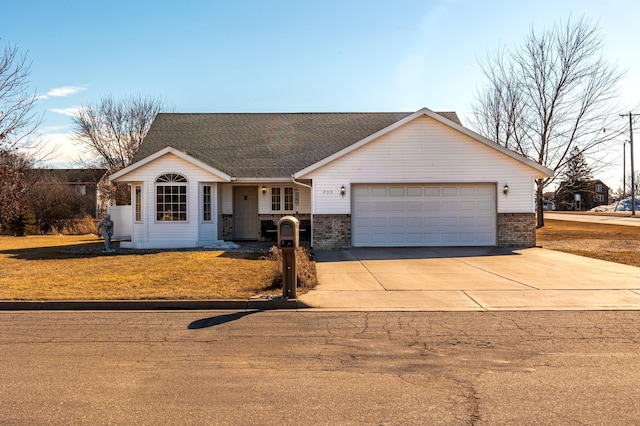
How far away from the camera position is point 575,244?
20.3m

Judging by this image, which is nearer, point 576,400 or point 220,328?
point 576,400

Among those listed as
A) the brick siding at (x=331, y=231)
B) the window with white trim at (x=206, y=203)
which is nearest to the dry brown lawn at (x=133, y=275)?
the window with white trim at (x=206, y=203)

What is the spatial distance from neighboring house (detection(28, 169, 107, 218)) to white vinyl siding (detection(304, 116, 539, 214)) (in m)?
22.8

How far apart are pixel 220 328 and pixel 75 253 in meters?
12.4

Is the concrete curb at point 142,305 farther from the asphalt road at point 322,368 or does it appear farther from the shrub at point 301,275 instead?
the shrub at point 301,275

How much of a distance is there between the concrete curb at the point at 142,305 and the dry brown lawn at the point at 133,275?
0.32m

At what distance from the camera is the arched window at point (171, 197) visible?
18.7 metres

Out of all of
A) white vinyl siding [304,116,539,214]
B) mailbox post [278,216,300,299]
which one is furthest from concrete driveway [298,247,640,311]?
white vinyl siding [304,116,539,214]

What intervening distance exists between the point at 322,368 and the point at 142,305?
442 centimetres

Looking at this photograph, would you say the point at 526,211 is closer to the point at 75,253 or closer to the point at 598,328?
the point at 598,328

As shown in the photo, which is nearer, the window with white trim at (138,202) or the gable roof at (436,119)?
the gable roof at (436,119)

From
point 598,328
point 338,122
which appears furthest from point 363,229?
point 598,328

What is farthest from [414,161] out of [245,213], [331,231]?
[245,213]

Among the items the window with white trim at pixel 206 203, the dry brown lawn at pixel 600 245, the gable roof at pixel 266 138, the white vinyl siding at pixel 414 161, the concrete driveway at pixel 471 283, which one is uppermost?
the gable roof at pixel 266 138
